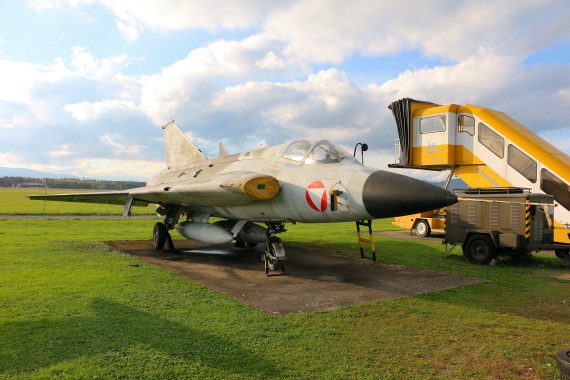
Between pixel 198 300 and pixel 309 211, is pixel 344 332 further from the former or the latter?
pixel 309 211

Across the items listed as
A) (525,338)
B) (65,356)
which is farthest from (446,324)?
(65,356)

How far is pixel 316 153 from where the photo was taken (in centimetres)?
817

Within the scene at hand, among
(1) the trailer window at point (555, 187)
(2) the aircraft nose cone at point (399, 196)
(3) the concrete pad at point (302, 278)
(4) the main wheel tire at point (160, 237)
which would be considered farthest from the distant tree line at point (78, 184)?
(2) the aircraft nose cone at point (399, 196)

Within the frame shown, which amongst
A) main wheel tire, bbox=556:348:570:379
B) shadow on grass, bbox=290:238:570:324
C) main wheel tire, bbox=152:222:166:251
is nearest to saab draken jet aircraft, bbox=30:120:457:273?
main wheel tire, bbox=152:222:166:251

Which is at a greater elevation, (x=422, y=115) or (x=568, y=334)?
(x=422, y=115)

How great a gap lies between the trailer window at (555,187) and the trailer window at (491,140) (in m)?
1.50

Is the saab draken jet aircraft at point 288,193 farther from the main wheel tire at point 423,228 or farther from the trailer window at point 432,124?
the main wheel tire at point 423,228

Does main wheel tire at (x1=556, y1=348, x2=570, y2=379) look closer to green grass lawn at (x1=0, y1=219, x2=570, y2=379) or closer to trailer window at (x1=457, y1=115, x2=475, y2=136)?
green grass lawn at (x1=0, y1=219, x2=570, y2=379)

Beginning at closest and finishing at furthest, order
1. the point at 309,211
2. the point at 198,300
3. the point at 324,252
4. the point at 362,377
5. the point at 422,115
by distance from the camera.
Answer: the point at 362,377, the point at 198,300, the point at 309,211, the point at 324,252, the point at 422,115

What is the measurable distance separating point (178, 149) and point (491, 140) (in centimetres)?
1122

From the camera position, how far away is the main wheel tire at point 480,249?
1055 centimetres

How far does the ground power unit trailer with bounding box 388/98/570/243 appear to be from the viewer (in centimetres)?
1166

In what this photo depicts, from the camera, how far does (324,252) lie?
12.7 meters

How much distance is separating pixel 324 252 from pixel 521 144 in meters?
7.00
